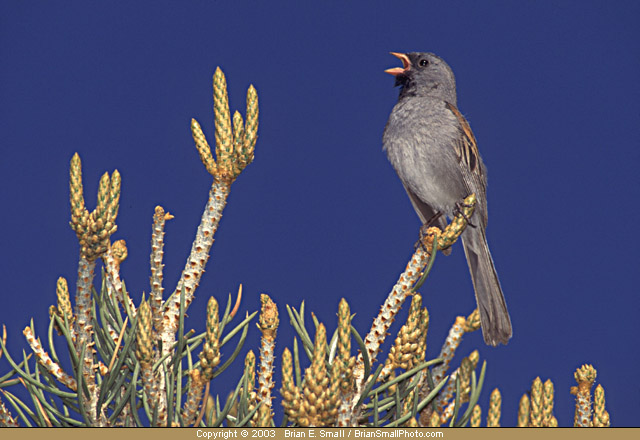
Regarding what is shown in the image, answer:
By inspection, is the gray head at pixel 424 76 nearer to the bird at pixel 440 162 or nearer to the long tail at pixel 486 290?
the bird at pixel 440 162

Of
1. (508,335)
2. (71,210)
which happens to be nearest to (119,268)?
(71,210)

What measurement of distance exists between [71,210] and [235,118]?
80cm

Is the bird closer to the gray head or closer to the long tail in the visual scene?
the long tail

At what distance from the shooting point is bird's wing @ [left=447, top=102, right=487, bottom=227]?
4609 millimetres

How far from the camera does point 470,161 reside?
4684 mm

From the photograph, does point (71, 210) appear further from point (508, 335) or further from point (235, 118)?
point (508, 335)

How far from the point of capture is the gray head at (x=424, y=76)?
532 centimetres

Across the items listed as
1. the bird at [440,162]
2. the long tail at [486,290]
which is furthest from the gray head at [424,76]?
the long tail at [486,290]

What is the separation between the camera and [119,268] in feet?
8.64

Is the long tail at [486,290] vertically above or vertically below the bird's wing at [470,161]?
below

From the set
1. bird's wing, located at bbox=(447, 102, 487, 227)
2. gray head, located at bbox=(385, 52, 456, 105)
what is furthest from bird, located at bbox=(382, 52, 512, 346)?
gray head, located at bbox=(385, 52, 456, 105)

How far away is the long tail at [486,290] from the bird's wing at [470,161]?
0.33 metres

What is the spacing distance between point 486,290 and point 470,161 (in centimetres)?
125

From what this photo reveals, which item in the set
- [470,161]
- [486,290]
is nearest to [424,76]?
[470,161]
